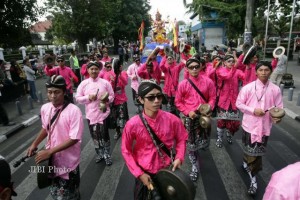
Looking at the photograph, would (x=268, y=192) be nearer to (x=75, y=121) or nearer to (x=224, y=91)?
(x=75, y=121)

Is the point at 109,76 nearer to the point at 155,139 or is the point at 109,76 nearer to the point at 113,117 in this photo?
the point at 113,117

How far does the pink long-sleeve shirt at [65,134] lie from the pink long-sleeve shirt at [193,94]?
1998 mm

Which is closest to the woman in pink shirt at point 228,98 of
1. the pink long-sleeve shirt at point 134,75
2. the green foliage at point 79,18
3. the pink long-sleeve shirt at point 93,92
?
the pink long-sleeve shirt at point 93,92

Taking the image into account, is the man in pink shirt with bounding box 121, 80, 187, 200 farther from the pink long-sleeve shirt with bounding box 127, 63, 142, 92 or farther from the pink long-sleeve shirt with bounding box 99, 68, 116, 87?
the pink long-sleeve shirt with bounding box 127, 63, 142, 92

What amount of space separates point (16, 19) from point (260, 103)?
35.9ft

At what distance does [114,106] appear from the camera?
23.0 ft

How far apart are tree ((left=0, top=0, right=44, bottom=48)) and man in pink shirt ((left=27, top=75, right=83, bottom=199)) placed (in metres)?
9.65

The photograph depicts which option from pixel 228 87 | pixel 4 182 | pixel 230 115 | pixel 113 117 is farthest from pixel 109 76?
pixel 4 182

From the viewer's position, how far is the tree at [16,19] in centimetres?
1130

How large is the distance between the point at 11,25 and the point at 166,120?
36.2 feet

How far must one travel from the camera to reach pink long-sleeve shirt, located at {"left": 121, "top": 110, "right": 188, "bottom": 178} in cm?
287

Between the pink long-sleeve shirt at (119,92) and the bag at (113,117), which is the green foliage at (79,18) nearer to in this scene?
the pink long-sleeve shirt at (119,92)

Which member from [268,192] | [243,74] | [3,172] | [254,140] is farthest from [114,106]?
[268,192]

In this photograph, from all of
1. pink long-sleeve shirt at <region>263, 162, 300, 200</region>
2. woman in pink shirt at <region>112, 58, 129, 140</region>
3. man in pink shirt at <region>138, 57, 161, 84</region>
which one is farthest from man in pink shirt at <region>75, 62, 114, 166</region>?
Answer: pink long-sleeve shirt at <region>263, 162, 300, 200</region>
